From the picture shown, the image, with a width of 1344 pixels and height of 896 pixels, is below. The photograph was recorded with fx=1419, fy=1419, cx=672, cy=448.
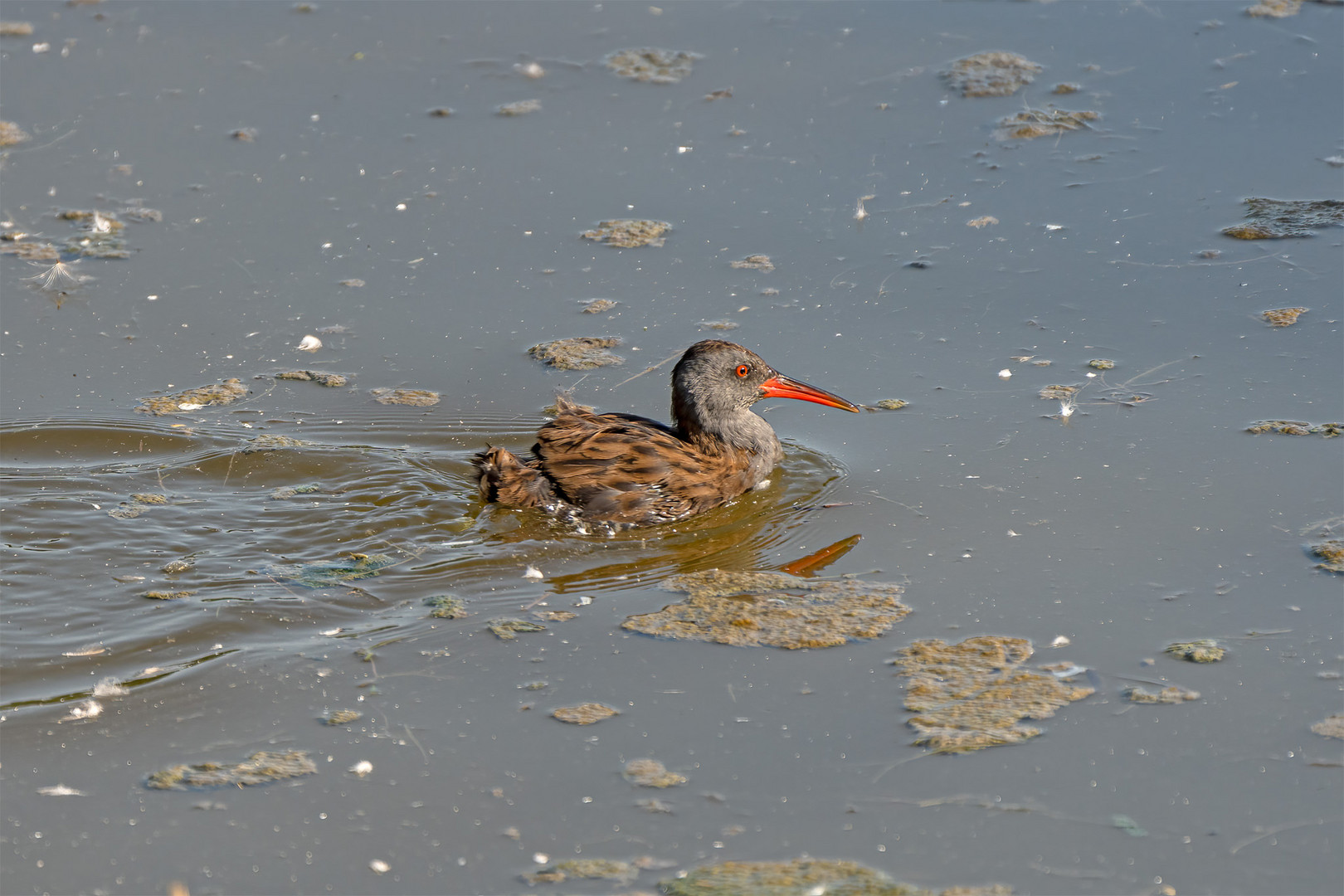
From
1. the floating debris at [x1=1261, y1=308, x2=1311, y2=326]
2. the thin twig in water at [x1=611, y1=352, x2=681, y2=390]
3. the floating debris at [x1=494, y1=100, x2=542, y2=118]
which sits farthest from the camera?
the floating debris at [x1=494, y1=100, x2=542, y2=118]

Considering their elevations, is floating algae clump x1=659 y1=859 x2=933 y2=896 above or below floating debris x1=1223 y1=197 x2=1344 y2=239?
below

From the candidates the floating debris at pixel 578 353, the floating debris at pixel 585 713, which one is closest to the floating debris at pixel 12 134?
the floating debris at pixel 578 353

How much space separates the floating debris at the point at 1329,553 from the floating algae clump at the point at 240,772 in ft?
13.7

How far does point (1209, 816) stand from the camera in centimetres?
461

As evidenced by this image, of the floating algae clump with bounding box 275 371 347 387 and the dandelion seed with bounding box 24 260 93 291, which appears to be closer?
the floating algae clump with bounding box 275 371 347 387

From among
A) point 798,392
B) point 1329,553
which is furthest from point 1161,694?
point 798,392

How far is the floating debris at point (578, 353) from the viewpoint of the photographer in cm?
792

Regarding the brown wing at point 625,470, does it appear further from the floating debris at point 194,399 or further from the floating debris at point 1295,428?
the floating debris at point 1295,428

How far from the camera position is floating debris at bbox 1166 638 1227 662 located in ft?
17.7

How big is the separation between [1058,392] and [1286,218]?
2413 mm

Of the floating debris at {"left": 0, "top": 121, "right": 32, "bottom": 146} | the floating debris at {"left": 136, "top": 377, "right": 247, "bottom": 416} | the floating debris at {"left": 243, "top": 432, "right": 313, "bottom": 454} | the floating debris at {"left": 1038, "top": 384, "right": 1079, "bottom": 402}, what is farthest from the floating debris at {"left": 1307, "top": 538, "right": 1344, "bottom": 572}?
the floating debris at {"left": 0, "top": 121, "right": 32, "bottom": 146}

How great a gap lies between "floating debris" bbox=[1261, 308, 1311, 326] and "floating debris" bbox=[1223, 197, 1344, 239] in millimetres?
827

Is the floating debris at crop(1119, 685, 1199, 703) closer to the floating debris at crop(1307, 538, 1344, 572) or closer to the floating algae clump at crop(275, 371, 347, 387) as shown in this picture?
the floating debris at crop(1307, 538, 1344, 572)

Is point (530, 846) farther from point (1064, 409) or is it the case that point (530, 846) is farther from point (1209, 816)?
point (1064, 409)
